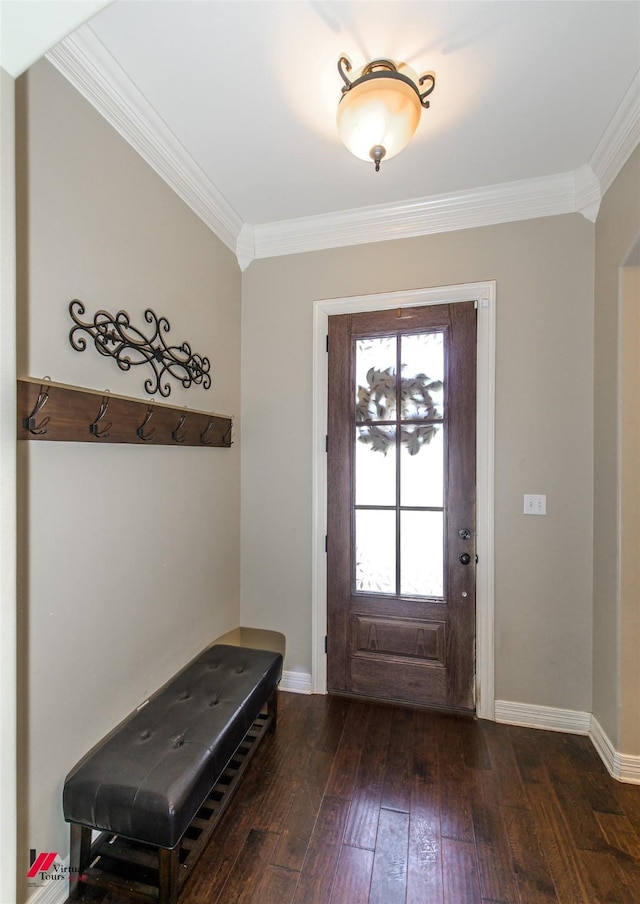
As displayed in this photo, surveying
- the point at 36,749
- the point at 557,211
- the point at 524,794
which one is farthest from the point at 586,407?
the point at 36,749

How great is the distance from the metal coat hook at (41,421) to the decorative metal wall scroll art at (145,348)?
0.26m

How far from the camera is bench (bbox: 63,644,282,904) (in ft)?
3.94

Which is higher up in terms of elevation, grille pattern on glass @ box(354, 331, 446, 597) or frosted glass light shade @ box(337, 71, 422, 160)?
frosted glass light shade @ box(337, 71, 422, 160)

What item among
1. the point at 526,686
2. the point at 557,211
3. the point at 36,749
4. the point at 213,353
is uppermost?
the point at 557,211

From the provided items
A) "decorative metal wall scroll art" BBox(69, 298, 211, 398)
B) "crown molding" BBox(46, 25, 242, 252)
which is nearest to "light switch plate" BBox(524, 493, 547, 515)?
"decorative metal wall scroll art" BBox(69, 298, 211, 398)

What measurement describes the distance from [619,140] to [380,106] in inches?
44.9

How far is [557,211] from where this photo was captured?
2.11m

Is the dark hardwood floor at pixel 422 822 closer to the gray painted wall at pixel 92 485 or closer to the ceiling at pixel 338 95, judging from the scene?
the gray painted wall at pixel 92 485

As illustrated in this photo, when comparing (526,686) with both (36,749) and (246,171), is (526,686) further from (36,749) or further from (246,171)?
(246,171)

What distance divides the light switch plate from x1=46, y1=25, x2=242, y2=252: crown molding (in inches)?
91.4

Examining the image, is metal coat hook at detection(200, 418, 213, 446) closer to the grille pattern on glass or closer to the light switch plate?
the grille pattern on glass

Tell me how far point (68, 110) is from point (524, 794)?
10.4ft

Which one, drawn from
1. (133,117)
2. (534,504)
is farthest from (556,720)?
(133,117)

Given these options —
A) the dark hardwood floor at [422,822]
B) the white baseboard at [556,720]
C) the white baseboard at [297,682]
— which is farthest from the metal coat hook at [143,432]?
the white baseboard at [556,720]
